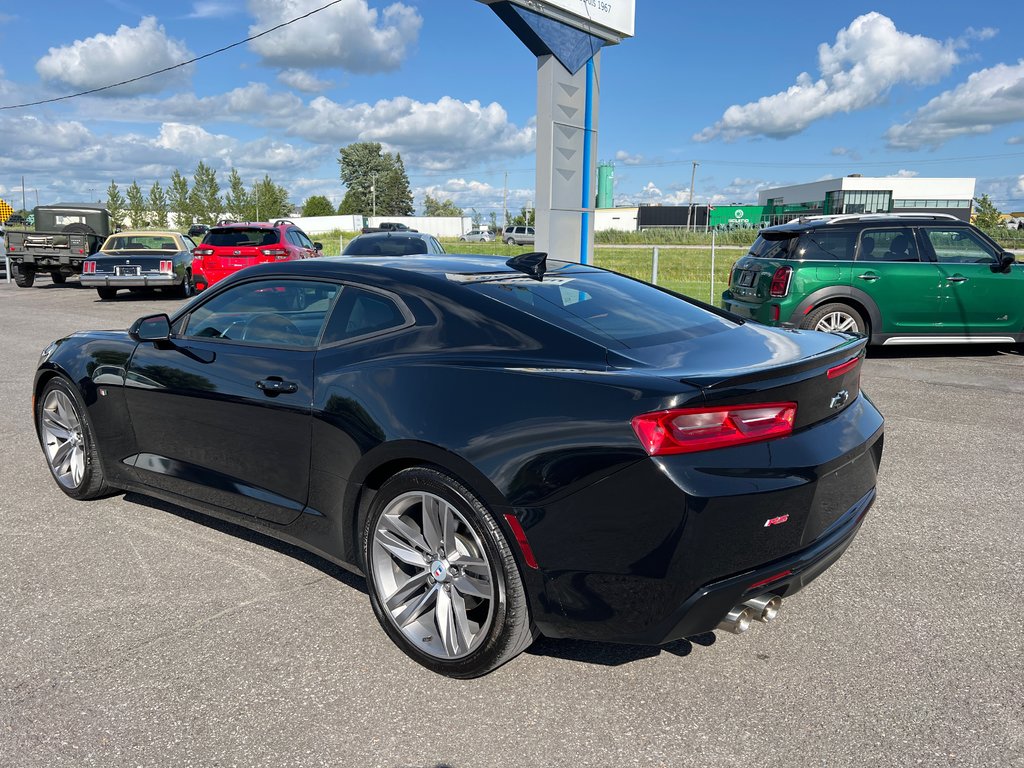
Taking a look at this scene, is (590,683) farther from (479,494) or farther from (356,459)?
(356,459)

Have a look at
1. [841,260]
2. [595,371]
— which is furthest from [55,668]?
[841,260]

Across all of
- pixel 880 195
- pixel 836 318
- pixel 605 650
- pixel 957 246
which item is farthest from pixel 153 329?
pixel 880 195

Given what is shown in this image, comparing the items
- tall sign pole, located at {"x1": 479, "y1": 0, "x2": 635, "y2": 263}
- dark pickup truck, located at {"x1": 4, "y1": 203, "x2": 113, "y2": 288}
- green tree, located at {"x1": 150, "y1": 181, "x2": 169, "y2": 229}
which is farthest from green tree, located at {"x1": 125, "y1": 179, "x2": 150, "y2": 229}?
tall sign pole, located at {"x1": 479, "y1": 0, "x2": 635, "y2": 263}

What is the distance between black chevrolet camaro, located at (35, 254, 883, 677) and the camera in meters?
2.43

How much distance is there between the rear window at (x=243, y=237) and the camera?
16502 millimetres

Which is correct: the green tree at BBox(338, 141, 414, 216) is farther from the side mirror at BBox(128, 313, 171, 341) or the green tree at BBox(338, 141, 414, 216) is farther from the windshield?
the side mirror at BBox(128, 313, 171, 341)

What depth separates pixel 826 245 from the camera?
9.48 m

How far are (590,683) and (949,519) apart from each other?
2.60 meters

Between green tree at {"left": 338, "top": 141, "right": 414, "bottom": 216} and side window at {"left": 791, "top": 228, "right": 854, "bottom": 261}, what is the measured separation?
137257 mm

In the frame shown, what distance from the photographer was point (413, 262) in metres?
3.62

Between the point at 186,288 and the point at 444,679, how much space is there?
A: 57.3 ft

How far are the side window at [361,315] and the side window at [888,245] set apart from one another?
783 cm

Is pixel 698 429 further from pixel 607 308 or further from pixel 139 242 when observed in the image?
pixel 139 242

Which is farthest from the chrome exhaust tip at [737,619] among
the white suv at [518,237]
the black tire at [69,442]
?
the white suv at [518,237]
